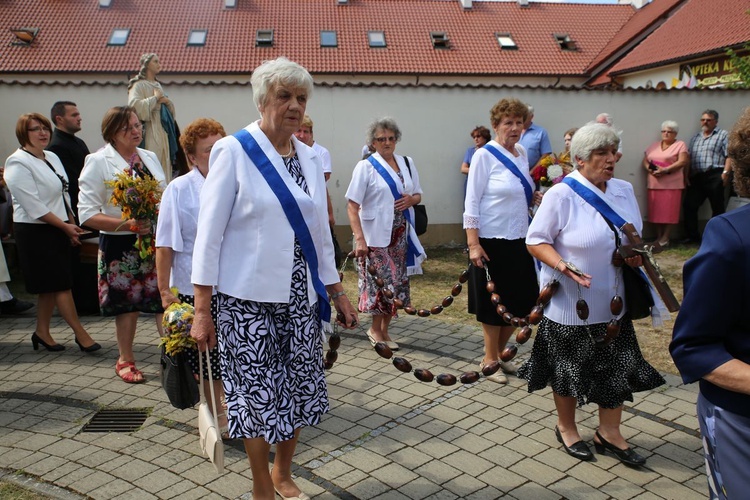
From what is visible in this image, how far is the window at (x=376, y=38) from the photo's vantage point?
28047mm

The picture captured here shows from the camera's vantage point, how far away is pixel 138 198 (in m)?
4.85

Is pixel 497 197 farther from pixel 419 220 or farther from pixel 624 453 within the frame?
pixel 624 453

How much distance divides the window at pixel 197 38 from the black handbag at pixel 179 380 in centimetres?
2579

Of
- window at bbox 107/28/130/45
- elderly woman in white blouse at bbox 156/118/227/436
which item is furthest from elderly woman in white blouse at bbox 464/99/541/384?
window at bbox 107/28/130/45

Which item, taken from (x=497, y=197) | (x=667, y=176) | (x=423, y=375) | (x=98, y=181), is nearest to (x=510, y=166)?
(x=497, y=197)

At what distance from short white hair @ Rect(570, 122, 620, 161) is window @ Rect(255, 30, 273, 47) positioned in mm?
25676

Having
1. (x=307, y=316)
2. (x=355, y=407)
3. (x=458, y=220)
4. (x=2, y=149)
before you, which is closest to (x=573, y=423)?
(x=355, y=407)

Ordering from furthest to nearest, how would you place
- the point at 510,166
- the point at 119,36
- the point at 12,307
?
the point at 119,36 < the point at 12,307 < the point at 510,166

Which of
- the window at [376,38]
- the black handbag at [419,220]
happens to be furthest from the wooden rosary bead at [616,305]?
the window at [376,38]

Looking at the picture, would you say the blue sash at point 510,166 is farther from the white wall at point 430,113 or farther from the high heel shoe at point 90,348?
the white wall at point 430,113

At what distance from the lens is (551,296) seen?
385 centimetres

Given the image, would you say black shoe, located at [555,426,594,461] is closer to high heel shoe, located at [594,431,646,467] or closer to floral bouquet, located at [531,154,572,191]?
high heel shoe, located at [594,431,646,467]

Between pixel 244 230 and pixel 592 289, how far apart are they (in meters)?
2.01

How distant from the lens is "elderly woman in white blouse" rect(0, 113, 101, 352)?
586cm
